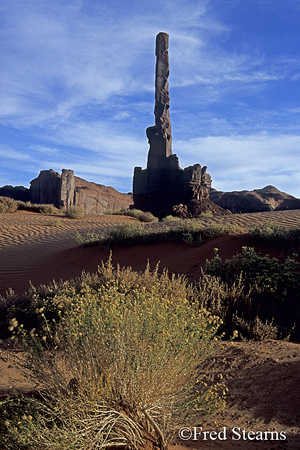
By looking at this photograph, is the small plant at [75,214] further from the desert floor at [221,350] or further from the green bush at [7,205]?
the green bush at [7,205]

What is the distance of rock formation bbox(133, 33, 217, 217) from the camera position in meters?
40.2

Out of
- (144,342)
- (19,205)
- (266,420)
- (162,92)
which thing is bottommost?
(266,420)

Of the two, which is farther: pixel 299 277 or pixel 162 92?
pixel 162 92

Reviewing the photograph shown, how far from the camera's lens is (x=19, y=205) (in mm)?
29938

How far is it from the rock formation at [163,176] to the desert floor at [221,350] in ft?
68.3

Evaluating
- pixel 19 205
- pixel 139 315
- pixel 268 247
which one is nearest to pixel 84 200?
pixel 19 205

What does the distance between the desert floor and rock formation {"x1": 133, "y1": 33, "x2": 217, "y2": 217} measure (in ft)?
68.3

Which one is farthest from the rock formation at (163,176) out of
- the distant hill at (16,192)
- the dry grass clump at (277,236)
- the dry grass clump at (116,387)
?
the dry grass clump at (116,387)

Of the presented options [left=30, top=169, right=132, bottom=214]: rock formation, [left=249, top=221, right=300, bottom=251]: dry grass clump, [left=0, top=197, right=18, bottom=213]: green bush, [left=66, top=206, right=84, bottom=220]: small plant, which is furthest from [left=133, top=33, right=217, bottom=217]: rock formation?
[left=249, top=221, right=300, bottom=251]: dry grass clump

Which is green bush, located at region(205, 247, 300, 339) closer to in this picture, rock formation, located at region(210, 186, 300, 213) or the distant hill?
rock formation, located at region(210, 186, 300, 213)

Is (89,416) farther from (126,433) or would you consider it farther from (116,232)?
(116,232)

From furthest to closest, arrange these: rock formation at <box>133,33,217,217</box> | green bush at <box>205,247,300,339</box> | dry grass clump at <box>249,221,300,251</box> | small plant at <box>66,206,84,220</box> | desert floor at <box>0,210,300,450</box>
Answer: rock formation at <box>133,33,217,217</box>
small plant at <box>66,206,84,220</box>
dry grass clump at <box>249,221,300,251</box>
green bush at <box>205,247,300,339</box>
desert floor at <box>0,210,300,450</box>

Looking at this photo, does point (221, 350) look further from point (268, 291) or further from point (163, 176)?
point (163, 176)

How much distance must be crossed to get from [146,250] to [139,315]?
8.39 meters
